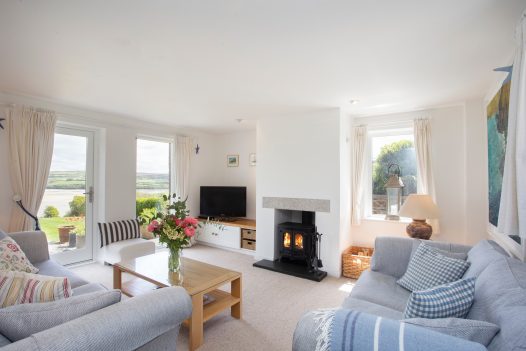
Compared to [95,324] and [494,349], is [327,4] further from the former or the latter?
[95,324]

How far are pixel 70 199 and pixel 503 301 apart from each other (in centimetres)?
475

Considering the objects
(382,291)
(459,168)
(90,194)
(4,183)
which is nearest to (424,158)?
(459,168)

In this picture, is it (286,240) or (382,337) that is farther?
(286,240)

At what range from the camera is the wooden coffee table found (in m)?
2.19

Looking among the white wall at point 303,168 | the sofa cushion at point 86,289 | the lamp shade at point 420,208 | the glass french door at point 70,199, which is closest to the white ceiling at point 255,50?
the white wall at point 303,168

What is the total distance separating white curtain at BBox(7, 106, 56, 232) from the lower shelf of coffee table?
5.64ft

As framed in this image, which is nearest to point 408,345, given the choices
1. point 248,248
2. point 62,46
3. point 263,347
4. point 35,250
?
point 263,347

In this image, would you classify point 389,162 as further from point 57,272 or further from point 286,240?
point 57,272

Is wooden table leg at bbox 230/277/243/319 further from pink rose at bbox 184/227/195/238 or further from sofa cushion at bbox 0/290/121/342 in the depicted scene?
sofa cushion at bbox 0/290/121/342

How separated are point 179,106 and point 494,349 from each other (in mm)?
3786

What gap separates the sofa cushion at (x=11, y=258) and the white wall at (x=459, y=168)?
4.43 meters

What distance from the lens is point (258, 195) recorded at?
4406mm

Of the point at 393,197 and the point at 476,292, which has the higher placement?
the point at 393,197

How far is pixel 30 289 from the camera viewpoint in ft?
4.52
